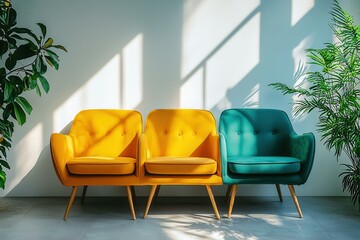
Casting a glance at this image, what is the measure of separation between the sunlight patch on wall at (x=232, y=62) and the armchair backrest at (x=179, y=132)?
369 mm

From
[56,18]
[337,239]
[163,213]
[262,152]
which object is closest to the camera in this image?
[337,239]

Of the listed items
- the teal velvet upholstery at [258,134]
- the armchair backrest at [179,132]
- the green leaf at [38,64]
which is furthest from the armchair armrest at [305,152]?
the green leaf at [38,64]

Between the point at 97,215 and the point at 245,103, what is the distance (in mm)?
1763

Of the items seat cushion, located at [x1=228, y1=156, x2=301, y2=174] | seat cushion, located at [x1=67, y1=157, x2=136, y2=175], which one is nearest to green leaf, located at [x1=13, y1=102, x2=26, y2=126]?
seat cushion, located at [x1=67, y1=157, x2=136, y2=175]

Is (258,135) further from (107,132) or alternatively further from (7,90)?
(7,90)

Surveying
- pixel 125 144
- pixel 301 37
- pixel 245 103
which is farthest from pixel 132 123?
pixel 301 37

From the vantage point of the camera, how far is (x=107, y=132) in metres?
3.98

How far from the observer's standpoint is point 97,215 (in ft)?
11.5

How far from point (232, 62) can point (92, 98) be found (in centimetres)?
139

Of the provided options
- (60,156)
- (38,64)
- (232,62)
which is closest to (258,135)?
(232,62)

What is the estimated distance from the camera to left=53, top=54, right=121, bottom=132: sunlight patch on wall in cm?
427

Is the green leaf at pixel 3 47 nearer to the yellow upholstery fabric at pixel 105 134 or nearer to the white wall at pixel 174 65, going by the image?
the white wall at pixel 174 65

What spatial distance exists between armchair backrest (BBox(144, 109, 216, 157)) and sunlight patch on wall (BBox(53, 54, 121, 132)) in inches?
20.7

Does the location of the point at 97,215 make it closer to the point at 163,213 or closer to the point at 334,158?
the point at 163,213
